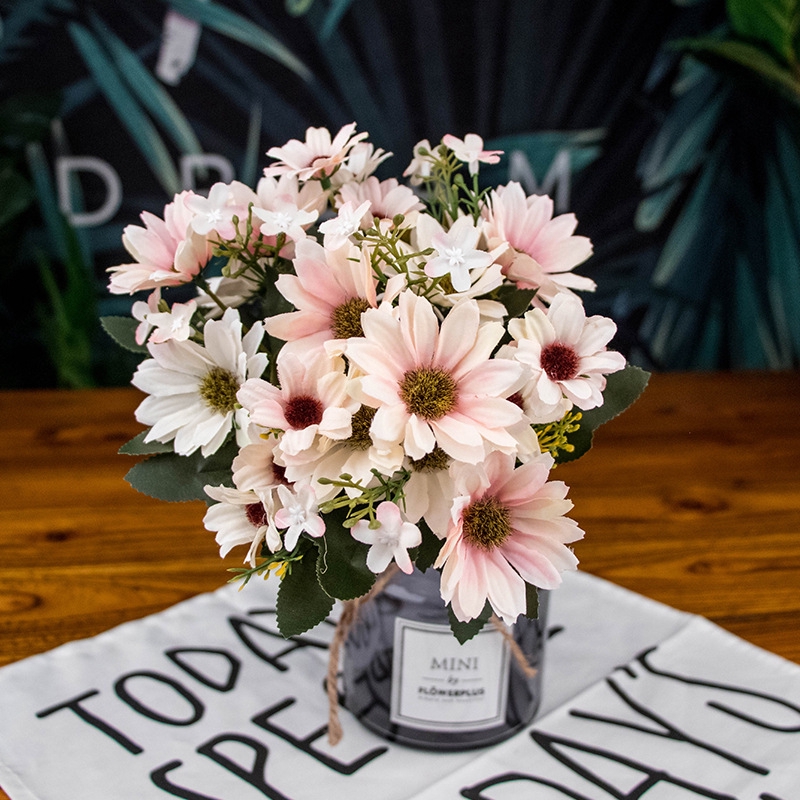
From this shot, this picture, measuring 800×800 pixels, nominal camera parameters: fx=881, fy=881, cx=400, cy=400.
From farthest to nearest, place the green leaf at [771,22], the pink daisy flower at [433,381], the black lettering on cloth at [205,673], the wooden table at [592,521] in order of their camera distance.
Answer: the green leaf at [771,22] < the wooden table at [592,521] < the black lettering on cloth at [205,673] < the pink daisy flower at [433,381]

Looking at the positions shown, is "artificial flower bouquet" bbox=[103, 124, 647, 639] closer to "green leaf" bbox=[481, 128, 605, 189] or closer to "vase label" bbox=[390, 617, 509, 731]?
"vase label" bbox=[390, 617, 509, 731]

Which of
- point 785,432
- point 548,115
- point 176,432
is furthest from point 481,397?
point 548,115

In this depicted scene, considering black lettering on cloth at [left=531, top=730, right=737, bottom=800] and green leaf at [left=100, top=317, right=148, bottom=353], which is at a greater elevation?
green leaf at [left=100, top=317, right=148, bottom=353]

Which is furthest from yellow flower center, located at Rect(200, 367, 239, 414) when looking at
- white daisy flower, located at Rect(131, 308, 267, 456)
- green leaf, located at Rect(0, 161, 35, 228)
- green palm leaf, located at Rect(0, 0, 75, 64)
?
green palm leaf, located at Rect(0, 0, 75, 64)

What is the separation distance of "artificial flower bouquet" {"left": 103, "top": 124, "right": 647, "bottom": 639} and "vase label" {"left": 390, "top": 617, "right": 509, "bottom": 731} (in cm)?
11

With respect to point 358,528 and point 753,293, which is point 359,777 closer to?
point 358,528

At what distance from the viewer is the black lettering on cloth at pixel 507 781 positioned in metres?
0.70

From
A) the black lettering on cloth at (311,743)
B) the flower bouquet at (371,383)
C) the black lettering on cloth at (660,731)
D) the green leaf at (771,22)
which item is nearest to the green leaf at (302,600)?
the flower bouquet at (371,383)

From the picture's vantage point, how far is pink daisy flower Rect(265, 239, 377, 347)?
56 cm

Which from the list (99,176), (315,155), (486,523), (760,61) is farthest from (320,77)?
(486,523)

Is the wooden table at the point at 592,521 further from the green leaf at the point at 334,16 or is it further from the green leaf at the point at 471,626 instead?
the green leaf at the point at 334,16

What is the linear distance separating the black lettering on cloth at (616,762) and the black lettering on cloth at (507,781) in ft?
0.08

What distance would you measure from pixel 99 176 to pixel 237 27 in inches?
16.8

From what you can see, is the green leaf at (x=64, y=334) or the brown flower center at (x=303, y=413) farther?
the green leaf at (x=64, y=334)
